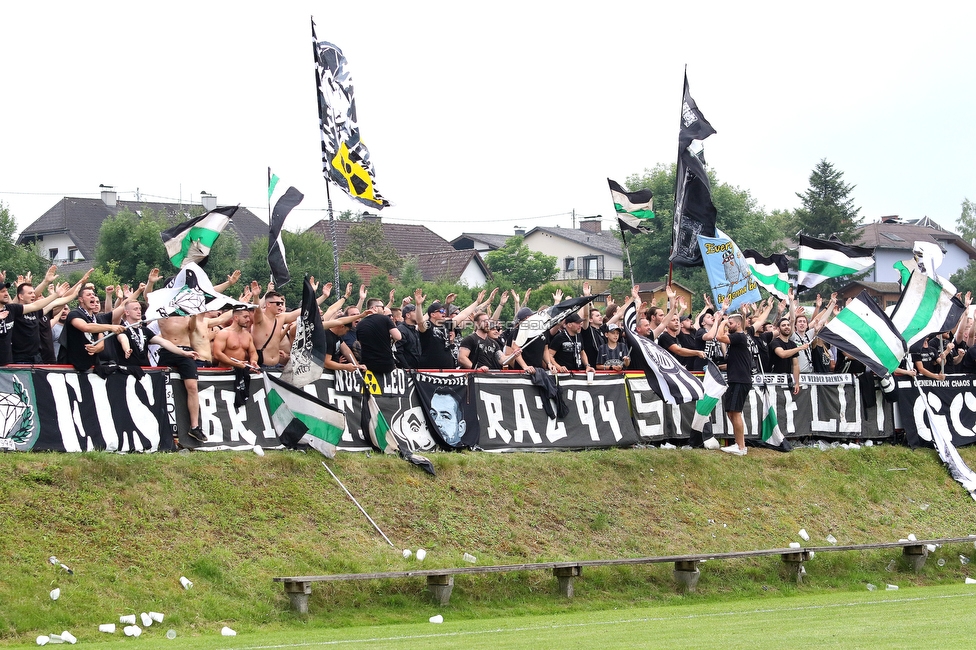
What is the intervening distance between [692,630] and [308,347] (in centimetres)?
622

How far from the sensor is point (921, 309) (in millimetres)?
22281

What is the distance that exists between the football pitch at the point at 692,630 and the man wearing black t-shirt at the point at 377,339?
4.19m

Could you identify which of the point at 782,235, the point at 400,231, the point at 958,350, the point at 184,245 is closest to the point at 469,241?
the point at 400,231

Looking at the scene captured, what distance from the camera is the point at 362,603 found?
14.4m

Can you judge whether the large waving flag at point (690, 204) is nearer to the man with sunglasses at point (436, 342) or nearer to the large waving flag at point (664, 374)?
the large waving flag at point (664, 374)

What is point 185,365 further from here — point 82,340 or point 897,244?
point 897,244

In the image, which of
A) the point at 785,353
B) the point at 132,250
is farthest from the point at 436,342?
the point at 132,250

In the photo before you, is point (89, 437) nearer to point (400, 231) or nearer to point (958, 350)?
point (958, 350)

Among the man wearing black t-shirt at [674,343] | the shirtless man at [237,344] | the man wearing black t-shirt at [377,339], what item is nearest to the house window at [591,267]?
the man wearing black t-shirt at [674,343]

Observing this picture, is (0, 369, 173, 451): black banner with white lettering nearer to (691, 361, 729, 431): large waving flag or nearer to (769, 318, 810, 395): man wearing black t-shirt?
(691, 361, 729, 431): large waving flag

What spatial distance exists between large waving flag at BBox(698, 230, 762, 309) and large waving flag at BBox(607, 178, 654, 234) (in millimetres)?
1167

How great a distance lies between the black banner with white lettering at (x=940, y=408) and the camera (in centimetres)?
2347

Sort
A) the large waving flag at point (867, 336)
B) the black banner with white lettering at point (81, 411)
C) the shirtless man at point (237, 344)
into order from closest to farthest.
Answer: the black banner with white lettering at point (81, 411), the shirtless man at point (237, 344), the large waving flag at point (867, 336)

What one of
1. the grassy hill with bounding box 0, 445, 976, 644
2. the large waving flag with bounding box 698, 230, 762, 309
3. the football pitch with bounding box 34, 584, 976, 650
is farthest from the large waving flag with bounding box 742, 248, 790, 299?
the football pitch with bounding box 34, 584, 976, 650
